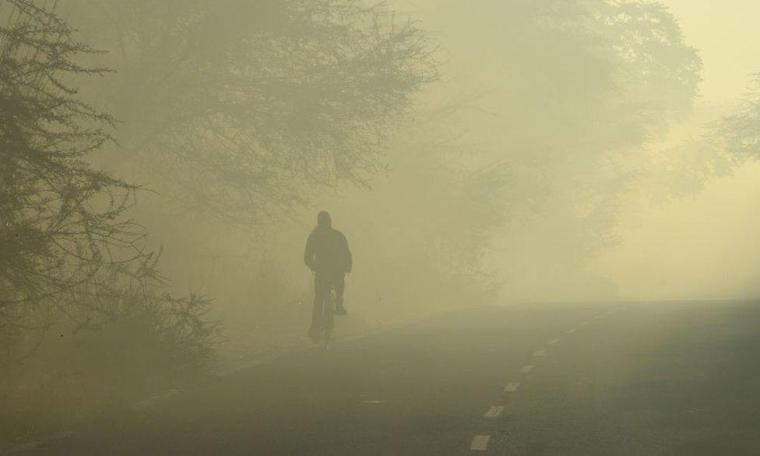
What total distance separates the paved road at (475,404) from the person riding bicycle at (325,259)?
2.47 feet

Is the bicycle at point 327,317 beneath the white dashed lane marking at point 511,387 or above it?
above

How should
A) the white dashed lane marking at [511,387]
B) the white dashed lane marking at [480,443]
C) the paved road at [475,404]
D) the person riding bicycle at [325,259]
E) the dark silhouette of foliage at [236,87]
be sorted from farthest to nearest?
the person riding bicycle at [325,259], the dark silhouette of foliage at [236,87], the white dashed lane marking at [511,387], the paved road at [475,404], the white dashed lane marking at [480,443]

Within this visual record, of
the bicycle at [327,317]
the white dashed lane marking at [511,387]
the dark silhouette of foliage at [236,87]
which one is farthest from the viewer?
the bicycle at [327,317]

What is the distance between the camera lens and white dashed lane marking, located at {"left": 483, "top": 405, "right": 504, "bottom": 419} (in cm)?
1301

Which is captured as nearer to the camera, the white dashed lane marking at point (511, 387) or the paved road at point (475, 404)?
the paved road at point (475, 404)

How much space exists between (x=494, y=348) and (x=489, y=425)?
934cm

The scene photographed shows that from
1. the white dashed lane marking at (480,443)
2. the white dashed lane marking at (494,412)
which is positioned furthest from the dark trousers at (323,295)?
the white dashed lane marking at (480,443)

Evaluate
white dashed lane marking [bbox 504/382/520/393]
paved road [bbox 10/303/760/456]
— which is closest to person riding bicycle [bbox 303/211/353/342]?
paved road [bbox 10/303/760/456]

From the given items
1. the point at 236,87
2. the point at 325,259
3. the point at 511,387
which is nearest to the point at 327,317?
the point at 325,259

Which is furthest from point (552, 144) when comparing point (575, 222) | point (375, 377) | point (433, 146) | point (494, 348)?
point (375, 377)

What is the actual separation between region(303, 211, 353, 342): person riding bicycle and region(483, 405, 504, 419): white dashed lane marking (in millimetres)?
8282

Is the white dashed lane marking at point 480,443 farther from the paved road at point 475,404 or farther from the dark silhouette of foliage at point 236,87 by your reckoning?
the dark silhouette of foliage at point 236,87

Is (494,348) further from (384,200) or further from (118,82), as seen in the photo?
(384,200)

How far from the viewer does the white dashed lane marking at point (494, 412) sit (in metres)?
13.0
